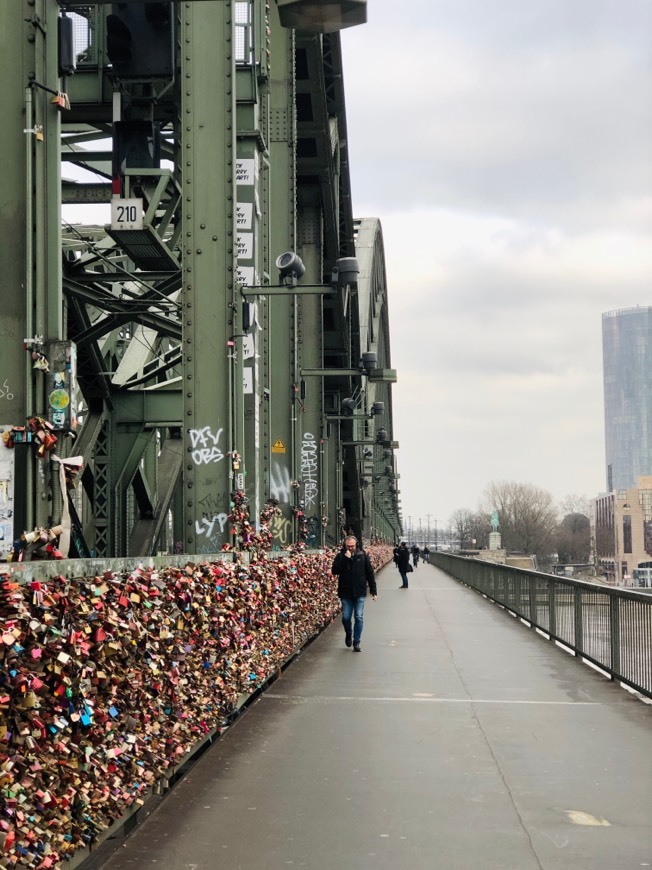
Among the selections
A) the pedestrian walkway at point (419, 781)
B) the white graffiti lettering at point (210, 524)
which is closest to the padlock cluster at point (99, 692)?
the pedestrian walkway at point (419, 781)

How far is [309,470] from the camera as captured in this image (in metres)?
28.0

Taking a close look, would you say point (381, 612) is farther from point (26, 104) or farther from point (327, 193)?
point (26, 104)

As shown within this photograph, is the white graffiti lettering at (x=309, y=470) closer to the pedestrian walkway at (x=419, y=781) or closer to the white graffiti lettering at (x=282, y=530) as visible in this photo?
the white graffiti lettering at (x=282, y=530)

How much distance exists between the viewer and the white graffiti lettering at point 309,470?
27797 mm

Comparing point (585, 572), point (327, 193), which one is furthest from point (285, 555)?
point (585, 572)

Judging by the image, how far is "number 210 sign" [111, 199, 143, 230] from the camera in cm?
1427

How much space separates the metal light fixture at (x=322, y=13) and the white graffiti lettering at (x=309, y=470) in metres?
20.9

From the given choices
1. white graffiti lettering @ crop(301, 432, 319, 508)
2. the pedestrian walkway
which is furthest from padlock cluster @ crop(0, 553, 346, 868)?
white graffiti lettering @ crop(301, 432, 319, 508)

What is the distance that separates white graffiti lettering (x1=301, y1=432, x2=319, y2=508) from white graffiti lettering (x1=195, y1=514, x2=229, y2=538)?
50.6 feet

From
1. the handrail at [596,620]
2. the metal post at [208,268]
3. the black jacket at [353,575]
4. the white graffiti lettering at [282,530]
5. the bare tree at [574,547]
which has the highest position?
the metal post at [208,268]

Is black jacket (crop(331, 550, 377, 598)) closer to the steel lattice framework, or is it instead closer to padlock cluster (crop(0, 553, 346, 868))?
the steel lattice framework

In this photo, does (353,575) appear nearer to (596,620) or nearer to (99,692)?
(596,620)

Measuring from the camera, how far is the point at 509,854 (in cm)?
611

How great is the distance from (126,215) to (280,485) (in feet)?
28.3
